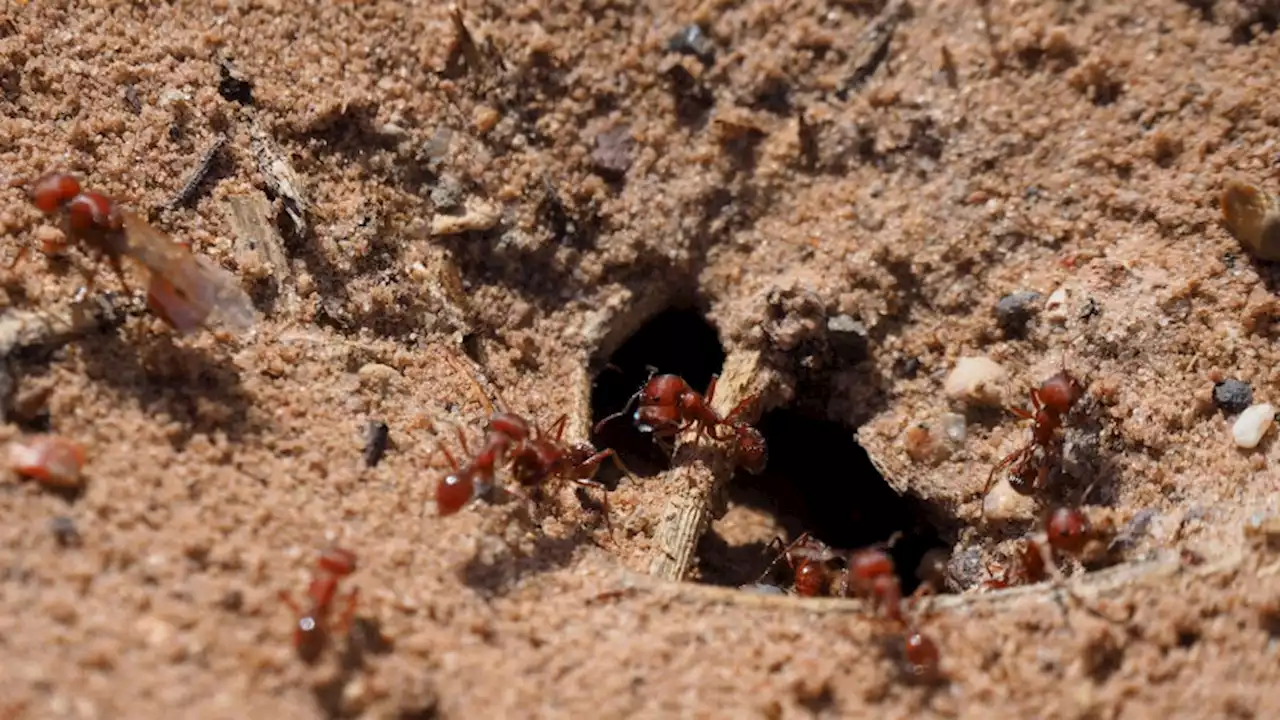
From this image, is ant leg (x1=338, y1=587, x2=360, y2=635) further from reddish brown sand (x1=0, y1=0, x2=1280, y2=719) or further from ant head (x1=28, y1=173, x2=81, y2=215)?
ant head (x1=28, y1=173, x2=81, y2=215)

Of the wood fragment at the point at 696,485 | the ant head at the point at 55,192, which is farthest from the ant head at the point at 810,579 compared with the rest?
the ant head at the point at 55,192

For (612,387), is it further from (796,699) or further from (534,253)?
(796,699)

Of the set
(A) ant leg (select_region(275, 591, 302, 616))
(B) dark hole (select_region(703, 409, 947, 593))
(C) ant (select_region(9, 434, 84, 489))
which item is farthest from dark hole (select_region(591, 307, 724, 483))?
(C) ant (select_region(9, 434, 84, 489))

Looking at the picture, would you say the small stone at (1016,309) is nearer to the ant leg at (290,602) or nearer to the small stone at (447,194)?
the small stone at (447,194)

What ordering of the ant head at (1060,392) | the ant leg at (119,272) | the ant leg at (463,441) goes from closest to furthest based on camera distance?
the ant leg at (119,272) → the ant leg at (463,441) → the ant head at (1060,392)

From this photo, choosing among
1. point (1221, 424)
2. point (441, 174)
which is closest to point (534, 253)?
point (441, 174)
